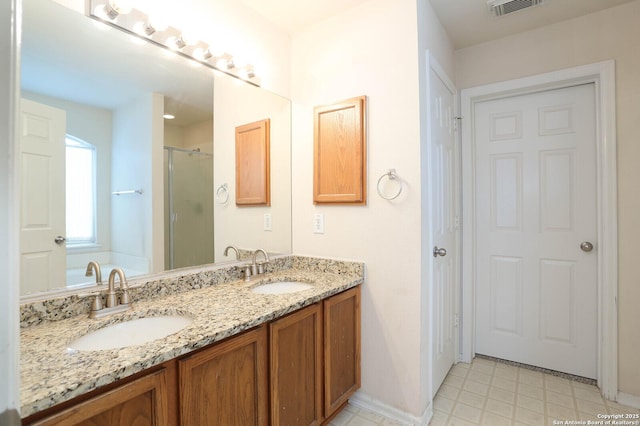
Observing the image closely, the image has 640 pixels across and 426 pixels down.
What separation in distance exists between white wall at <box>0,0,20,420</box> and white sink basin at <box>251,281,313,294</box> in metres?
1.31

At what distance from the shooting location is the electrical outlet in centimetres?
201

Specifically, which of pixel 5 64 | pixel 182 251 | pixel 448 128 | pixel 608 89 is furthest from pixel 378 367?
pixel 608 89

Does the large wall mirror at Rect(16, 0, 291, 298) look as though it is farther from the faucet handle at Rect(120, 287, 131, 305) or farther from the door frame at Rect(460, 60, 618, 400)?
the door frame at Rect(460, 60, 618, 400)

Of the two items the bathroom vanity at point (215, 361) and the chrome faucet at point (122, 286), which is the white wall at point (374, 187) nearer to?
the bathroom vanity at point (215, 361)

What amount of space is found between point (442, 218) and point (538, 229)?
32.1 inches

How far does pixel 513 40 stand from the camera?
221cm

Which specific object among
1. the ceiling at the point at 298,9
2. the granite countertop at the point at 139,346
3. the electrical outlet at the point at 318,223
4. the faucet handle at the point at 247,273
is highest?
the ceiling at the point at 298,9

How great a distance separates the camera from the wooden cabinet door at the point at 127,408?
0.72 metres

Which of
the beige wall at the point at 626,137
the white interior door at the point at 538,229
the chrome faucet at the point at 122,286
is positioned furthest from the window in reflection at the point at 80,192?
the beige wall at the point at 626,137

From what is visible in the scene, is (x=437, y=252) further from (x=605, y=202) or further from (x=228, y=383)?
(x=228, y=383)

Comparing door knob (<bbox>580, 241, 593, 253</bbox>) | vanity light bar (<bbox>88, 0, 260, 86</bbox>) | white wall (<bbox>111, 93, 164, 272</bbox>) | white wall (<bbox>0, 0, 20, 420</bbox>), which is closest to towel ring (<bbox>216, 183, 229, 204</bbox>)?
white wall (<bbox>111, 93, 164, 272</bbox>)

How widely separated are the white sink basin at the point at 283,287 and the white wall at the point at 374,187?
30 centimetres

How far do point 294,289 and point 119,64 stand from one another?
139 centimetres

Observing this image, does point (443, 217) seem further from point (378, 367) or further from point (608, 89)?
point (608, 89)
